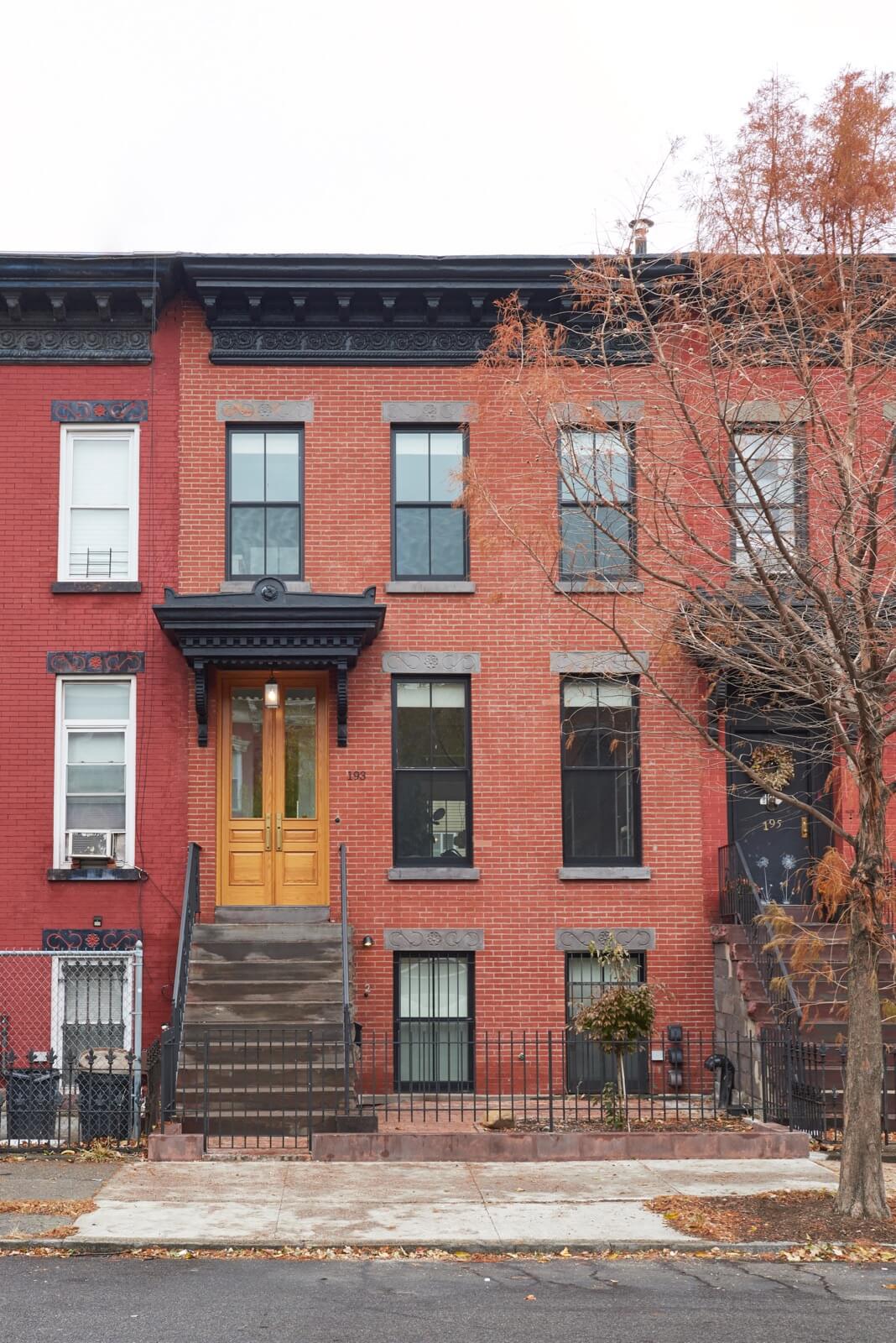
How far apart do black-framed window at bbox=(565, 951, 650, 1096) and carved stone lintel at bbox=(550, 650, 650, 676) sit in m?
3.22

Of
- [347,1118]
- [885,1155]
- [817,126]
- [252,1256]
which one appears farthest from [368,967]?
[817,126]

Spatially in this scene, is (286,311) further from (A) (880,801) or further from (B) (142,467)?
(A) (880,801)

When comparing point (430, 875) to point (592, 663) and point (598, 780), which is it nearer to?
point (598, 780)

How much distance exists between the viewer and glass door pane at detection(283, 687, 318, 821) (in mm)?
17344

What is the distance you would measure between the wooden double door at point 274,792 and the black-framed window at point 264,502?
1.31 metres

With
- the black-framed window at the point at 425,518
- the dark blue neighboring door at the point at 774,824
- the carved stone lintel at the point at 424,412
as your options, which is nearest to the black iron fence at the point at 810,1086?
the dark blue neighboring door at the point at 774,824

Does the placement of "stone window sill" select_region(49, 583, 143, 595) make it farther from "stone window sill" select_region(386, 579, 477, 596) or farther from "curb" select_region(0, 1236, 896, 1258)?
"curb" select_region(0, 1236, 896, 1258)

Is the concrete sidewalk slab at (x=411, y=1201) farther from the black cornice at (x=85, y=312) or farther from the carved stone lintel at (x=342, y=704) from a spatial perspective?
the black cornice at (x=85, y=312)

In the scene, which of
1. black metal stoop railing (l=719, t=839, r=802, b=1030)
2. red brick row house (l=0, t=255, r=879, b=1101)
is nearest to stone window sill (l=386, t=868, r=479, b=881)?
red brick row house (l=0, t=255, r=879, b=1101)

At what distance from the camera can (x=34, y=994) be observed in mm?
16562

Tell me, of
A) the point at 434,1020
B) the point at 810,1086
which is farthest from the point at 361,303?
the point at 810,1086

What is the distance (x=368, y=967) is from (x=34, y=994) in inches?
146

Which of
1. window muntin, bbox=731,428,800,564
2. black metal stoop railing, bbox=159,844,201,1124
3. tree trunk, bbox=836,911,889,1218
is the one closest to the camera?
tree trunk, bbox=836,911,889,1218

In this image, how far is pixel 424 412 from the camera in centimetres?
1764
